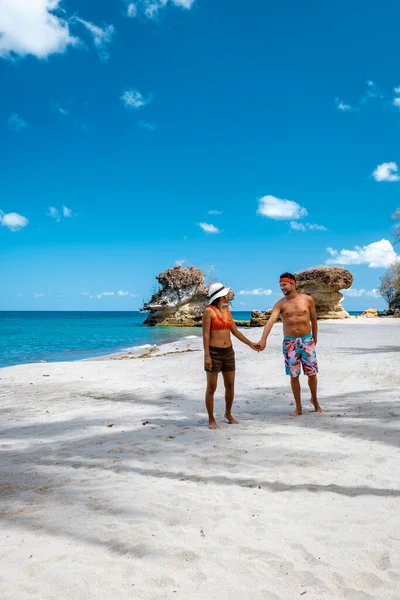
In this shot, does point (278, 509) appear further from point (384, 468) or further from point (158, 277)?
→ point (158, 277)

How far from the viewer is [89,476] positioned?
432 centimetres

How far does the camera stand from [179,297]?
6544cm

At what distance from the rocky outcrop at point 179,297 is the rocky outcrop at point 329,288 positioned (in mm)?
20349

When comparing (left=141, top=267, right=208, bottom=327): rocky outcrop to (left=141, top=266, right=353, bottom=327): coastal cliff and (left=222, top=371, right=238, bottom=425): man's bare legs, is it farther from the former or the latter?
(left=222, top=371, right=238, bottom=425): man's bare legs

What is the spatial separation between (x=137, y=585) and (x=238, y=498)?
138 cm

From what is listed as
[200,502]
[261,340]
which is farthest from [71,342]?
[200,502]

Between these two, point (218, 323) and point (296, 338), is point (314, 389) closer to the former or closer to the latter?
point (296, 338)

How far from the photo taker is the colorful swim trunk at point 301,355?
6645 millimetres

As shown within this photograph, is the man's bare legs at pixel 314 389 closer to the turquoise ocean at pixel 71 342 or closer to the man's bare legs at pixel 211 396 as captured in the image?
the man's bare legs at pixel 211 396

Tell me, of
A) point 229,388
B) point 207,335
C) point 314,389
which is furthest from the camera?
point 314,389

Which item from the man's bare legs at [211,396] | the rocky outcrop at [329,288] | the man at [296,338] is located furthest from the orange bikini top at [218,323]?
the rocky outcrop at [329,288]

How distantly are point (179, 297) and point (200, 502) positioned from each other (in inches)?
2436

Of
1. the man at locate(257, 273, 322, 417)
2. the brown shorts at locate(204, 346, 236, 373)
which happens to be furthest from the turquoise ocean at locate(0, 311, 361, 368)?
the man at locate(257, 273, 322, 417)

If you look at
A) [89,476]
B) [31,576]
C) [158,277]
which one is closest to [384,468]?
[89,476]
